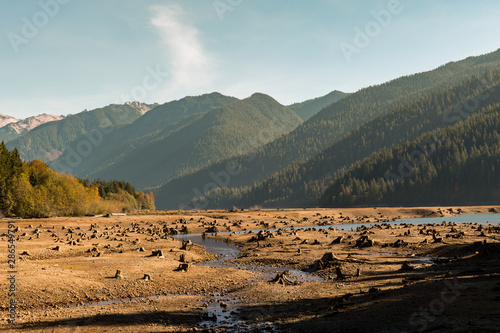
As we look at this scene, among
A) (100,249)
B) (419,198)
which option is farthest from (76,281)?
(419,198)

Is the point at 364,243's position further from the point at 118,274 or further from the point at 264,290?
the point at 118,274

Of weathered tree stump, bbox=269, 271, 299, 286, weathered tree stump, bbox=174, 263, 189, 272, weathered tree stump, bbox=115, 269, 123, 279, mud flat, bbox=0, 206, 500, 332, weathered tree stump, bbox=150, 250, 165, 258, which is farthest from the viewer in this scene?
weathered tree stump, bbox=150, 250, 165, 258

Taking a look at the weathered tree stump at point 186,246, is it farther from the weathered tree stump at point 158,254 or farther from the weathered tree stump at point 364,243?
the weathered tree stump at point 364,243

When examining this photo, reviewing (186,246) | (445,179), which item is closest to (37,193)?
(186,246)

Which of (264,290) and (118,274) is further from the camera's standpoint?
(118,274)

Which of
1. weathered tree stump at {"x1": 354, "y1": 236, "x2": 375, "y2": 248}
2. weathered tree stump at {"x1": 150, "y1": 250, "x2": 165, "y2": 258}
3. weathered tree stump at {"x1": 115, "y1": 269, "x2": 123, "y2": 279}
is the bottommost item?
weathered tree stump at {"x1": 354, "y1": 236, "x2": 375, "y2": 248}

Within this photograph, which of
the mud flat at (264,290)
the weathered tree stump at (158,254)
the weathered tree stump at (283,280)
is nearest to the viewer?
the mud flat at (264,290)

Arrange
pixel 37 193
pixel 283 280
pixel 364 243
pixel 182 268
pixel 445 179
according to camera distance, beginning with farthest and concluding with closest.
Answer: pixel 445 179
pixel 37 193
pixel 364 243
pixel 182 268
pixel 283 280

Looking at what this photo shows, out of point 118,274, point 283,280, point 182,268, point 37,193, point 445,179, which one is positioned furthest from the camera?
point 445,179

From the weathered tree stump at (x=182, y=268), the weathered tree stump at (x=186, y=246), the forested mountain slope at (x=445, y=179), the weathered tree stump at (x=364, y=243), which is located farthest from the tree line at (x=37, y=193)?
the forested mountain slope at (x=445, y=179)

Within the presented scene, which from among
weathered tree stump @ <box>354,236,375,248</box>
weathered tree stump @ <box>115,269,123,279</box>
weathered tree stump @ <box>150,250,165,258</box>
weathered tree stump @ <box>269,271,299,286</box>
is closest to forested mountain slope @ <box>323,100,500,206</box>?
weathered tree stump @ <box>354,236,375,248</box>

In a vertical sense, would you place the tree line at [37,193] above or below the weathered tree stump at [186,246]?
above

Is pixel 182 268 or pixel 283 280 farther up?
pixel 182 268

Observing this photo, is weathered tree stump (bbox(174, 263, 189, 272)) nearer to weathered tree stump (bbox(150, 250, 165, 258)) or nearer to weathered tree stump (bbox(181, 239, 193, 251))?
weathered tree stump (bbox(150, 250, 165, 258))
